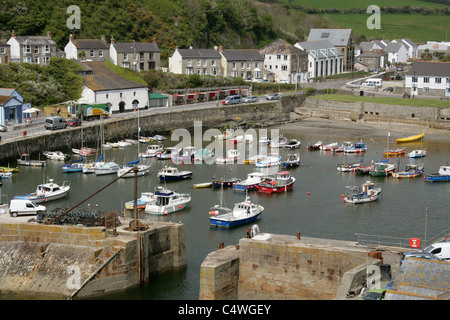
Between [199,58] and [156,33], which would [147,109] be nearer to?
[199,58]

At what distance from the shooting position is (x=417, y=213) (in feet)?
112

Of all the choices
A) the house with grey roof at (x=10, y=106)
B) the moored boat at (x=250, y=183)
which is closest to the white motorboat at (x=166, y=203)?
the moored boat at (x=250, y=183)

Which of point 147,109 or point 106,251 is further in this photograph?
point 147,109

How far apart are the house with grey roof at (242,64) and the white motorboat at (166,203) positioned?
43.9 meters

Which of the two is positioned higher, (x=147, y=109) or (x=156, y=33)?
(x=156, y=33)

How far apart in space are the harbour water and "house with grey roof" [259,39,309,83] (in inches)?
1242

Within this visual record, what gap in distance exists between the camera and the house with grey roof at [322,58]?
275 feet

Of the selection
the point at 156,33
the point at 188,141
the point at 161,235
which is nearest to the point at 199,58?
the point at 156,33

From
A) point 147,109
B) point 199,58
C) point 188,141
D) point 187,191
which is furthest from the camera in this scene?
point 199,58

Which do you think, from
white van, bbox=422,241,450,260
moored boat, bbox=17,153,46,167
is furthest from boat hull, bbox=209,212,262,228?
moored boat, bbox=17,153,46,167

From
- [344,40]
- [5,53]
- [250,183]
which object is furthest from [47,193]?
[344,40]

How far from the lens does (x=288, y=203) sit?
3656 cm

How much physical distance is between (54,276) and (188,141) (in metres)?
32.7

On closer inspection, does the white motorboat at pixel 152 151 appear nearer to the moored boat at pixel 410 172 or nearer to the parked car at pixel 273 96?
the moored boat at pixel 410 172
